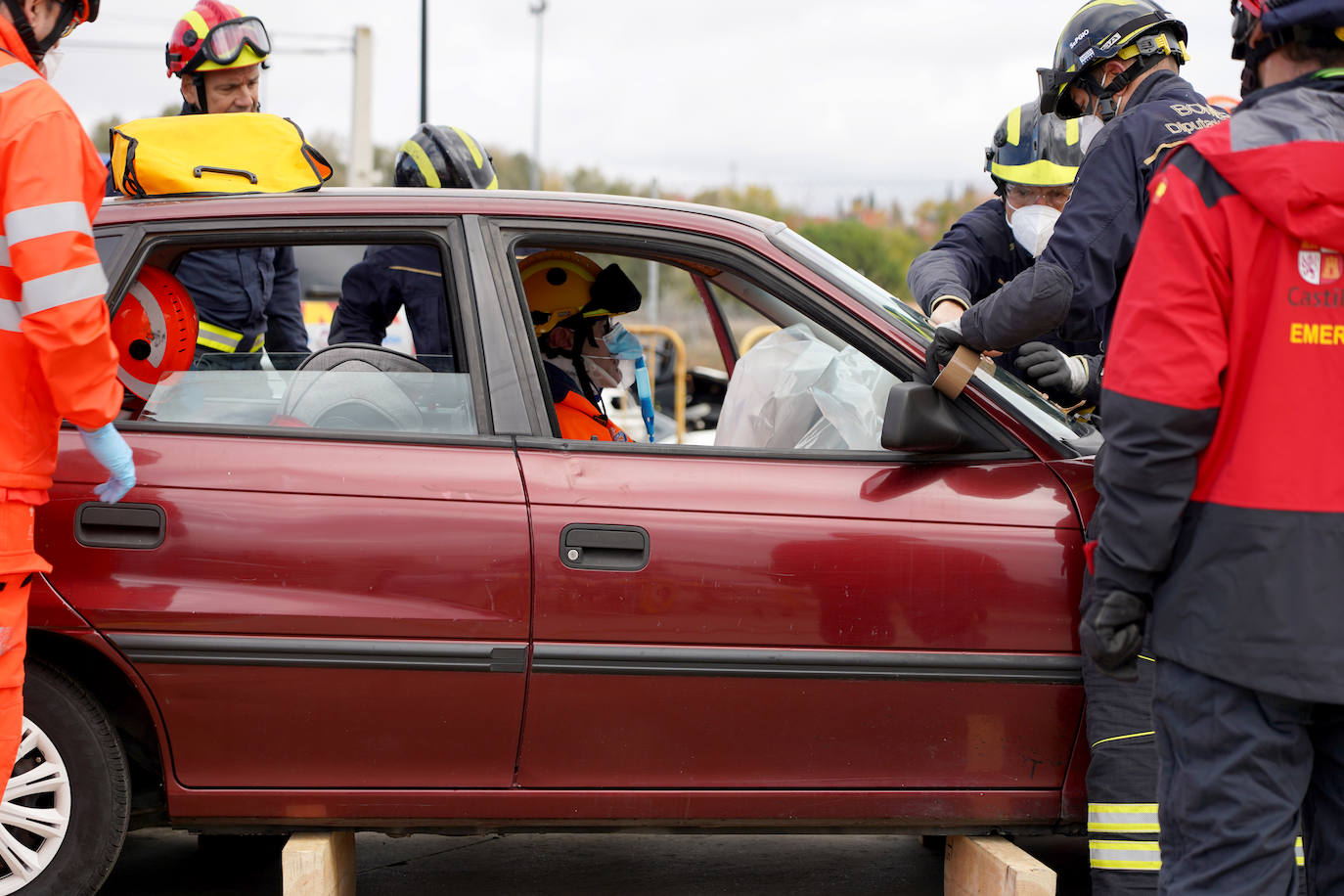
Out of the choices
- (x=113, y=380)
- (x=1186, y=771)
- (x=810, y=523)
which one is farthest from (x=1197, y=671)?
(x=113, y=380)

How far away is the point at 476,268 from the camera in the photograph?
2.81 m

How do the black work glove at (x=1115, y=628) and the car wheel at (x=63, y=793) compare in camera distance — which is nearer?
the black work glove at (x=1115, y=628)

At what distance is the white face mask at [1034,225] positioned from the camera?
381 centimetres

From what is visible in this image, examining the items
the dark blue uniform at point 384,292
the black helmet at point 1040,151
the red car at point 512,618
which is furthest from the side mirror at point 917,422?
the dark blue uniform at point 384,292

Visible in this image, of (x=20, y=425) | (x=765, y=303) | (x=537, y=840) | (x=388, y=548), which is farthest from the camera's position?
(x=537, y=840)

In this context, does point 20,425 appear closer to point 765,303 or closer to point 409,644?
point 409,644

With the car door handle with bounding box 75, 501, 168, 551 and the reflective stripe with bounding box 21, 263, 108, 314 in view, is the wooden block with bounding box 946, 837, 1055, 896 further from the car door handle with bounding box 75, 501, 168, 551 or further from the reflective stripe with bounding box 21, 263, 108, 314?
the reflective stripe with bounding box 21, 263, 108, 314

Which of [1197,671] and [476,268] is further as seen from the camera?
[476,268]

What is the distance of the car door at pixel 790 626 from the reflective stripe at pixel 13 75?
3.87 feet

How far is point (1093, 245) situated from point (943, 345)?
0.40m

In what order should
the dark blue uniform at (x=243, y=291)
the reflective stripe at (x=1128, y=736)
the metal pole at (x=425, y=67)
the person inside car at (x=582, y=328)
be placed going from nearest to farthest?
the reflective stripe at (x=1128, y=736)
the person inside car at (x=582, y=328)
the dark blue uniform at (x=243, y=291)
the metal pole at (x=425, y=67)

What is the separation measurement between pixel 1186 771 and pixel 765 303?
1701 millimetres

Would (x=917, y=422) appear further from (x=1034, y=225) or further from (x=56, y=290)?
(x=56, y=290)

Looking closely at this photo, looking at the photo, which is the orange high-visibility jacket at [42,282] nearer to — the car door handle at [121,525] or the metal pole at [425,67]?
the car door handle at [121,525]
